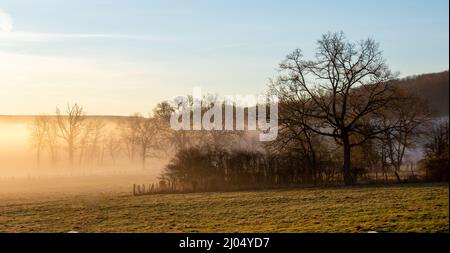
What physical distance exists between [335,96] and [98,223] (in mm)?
18890

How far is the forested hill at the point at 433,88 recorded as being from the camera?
29.9 m

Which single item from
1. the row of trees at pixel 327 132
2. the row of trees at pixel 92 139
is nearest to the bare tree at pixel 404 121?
the row of trees at pixel 327 132

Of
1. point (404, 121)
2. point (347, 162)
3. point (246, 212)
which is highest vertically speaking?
point (404, 121)

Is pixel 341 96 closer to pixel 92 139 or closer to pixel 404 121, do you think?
pixel 404 121

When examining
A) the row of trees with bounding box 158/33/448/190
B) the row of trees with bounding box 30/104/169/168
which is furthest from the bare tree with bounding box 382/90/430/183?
the row of trees with bounding box 30/104/169/168

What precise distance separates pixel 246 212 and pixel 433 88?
17.5 metres

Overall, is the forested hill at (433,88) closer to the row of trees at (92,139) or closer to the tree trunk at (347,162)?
the tree trunk at (347,162)

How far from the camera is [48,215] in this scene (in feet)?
66.5

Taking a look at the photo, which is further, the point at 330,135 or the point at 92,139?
the point at 92,139

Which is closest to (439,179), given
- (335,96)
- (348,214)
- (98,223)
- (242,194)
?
(335,96)

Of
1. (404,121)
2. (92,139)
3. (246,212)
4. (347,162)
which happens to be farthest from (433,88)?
(92,139)

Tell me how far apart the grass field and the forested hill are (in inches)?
279
